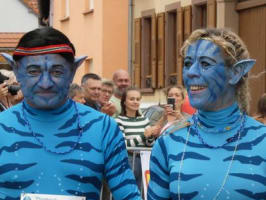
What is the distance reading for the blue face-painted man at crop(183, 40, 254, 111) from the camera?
5109 millimetres

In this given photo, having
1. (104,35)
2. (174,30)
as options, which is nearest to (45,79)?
(174,30)

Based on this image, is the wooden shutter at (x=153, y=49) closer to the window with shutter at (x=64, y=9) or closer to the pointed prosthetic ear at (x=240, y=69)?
the window with shutter at (x=64, y=9)

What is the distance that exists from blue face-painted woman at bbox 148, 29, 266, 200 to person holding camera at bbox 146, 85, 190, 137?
5501mm

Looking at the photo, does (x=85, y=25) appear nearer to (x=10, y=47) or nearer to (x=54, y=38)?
(x=10, y=47)

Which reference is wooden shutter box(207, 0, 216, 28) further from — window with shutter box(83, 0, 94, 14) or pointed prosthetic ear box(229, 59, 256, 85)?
pointed prosthetic ear box(229, 59, 256, 85)

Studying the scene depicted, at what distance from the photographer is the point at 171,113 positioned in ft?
36.9

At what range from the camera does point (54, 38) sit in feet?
17.8

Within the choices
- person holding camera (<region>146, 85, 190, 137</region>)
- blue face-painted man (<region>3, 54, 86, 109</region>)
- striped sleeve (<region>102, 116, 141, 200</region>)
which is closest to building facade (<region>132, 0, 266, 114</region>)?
person holding camera (<region>146, 85, 190, 137</region>)

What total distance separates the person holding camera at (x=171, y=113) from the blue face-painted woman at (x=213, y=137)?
550cm

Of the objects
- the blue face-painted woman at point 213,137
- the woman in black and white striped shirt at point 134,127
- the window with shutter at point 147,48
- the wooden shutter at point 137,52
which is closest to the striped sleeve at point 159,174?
the blue face-painted woman at point 213,137

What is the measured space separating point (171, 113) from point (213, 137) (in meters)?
6.18

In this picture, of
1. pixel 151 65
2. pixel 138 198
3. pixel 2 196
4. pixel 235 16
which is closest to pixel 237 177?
pixel 138 198

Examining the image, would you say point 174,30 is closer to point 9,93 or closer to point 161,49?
point 161,49

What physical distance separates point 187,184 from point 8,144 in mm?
970
